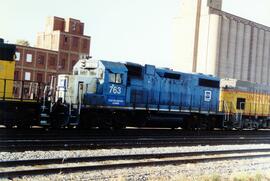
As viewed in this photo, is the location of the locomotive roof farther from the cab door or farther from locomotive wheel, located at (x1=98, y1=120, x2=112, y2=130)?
locomotive wheel, located at (x1=98, y1=120, x2=112, y2=130)

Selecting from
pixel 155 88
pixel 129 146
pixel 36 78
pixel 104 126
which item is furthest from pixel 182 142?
pixel 36 78

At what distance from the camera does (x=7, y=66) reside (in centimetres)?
1769

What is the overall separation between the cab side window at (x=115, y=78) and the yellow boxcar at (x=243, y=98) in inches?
374

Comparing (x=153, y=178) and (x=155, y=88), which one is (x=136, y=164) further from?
(x=155, y=88)

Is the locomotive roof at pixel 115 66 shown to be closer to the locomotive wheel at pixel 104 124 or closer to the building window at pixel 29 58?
the locomotive wheel at pixel 104 124

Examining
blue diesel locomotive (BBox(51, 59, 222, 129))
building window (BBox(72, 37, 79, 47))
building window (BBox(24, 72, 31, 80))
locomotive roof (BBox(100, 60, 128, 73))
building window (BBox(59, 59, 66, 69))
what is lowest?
blue diesel locomotive (BBox(51, 59, 222, 129))

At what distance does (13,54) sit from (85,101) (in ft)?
13.3

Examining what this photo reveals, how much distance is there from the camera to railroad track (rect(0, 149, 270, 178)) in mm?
8953

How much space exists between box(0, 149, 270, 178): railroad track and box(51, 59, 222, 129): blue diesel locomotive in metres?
6.86

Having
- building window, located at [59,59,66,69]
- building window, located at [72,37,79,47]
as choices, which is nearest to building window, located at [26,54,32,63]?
building window, located at [59,59,66,69]

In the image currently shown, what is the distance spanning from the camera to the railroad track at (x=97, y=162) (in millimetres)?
8953

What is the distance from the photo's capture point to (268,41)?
85312 mm

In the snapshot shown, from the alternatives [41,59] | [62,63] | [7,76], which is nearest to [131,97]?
[7,76]

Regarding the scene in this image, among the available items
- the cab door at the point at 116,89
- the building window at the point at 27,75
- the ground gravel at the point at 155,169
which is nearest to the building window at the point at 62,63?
the building window at the point at 27,75
